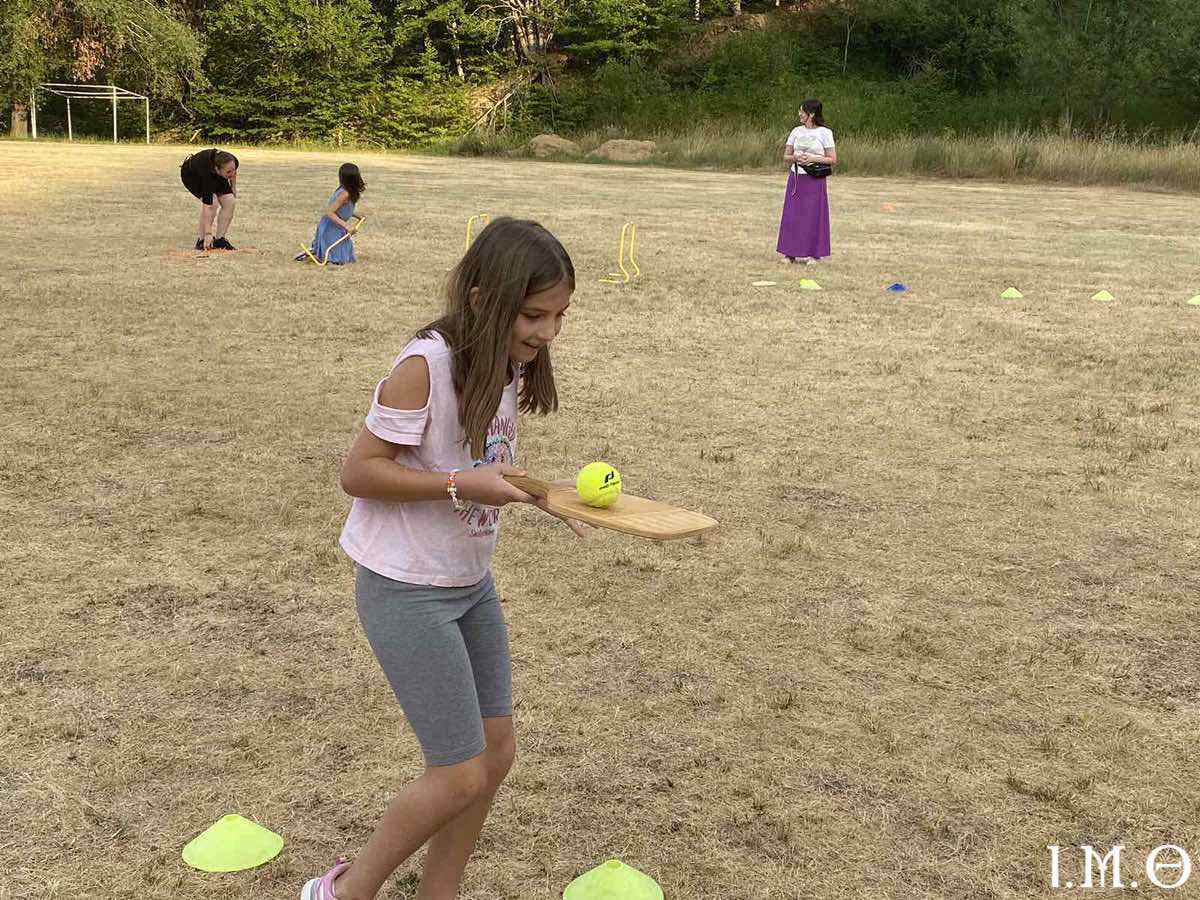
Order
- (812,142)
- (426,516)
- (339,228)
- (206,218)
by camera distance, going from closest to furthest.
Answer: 1. (426,516)
2. (339,228)
3. (206,218)
4. (812,142)

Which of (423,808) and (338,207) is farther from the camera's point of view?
(338,207)

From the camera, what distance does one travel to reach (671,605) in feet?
15.5

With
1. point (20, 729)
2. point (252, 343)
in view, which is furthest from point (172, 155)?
point (20, 729)

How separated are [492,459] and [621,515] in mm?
306

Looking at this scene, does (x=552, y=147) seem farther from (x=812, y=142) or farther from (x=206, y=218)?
(x=206, y=218)

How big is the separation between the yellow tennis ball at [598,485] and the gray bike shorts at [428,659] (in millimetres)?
364


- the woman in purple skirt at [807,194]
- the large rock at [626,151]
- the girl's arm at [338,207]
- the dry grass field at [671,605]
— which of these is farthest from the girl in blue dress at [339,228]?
the large rock at [626,151]

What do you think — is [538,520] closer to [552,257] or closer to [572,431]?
[572,431]

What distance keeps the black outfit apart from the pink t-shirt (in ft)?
38.9

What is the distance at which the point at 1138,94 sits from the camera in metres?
37.2

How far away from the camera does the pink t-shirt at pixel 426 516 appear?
2363mm

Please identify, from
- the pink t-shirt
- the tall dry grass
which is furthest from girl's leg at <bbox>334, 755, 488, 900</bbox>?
the tall dry grass

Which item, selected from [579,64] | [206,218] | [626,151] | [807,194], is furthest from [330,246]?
[579,64]

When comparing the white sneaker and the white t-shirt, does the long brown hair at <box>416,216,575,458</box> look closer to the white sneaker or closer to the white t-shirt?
the white sneaker
